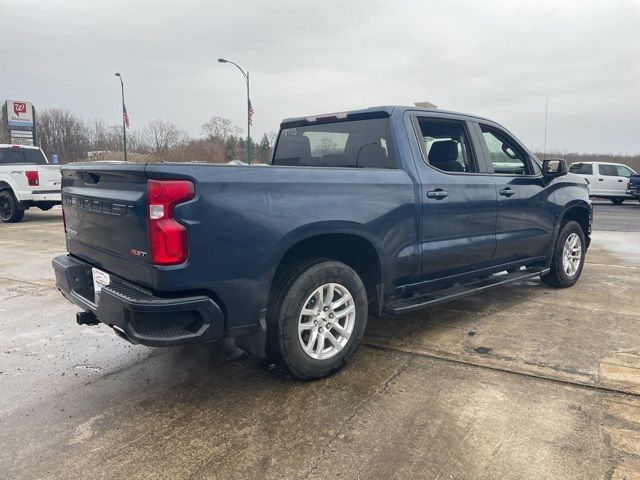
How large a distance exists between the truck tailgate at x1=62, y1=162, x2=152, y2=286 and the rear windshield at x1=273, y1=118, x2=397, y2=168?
186cm

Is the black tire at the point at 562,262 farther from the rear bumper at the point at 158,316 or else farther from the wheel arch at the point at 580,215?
the rear bumper at the point at 158,316

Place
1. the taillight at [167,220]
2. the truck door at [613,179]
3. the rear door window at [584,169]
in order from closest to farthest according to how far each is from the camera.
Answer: the taillight at [167,220] → the truck door at [613,179] → the rear door window at [584,169]

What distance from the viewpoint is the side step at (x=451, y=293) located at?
3723 mm

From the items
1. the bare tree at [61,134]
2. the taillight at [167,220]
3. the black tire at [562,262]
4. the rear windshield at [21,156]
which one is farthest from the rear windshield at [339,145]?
the bare tree at [61,134]

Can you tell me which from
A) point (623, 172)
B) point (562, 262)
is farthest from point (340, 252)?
point (623, 172)

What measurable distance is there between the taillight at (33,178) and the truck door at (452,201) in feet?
37.2

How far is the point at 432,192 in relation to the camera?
3.86 m

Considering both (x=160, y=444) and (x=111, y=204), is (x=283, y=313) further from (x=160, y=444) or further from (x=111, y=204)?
(x=111, y=204)

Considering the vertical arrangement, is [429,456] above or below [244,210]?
below

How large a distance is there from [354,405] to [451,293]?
1.54 metres

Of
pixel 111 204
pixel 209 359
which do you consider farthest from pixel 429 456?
pixel 111 204

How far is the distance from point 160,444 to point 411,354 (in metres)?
1.93

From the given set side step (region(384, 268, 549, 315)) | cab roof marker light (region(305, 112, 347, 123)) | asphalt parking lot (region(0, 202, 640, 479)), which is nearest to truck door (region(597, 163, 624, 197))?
side step (region(384, 268, 549, 315))

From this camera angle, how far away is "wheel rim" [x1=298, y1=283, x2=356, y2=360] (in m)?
3.25
